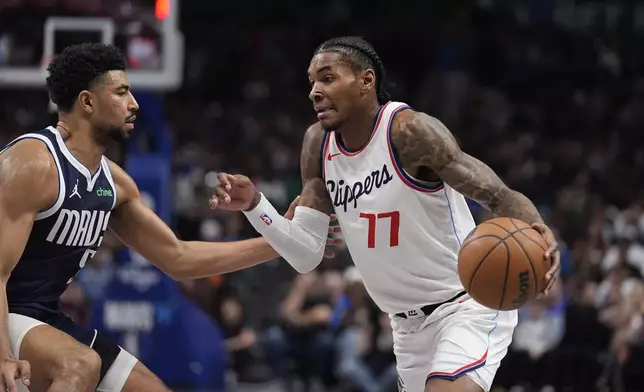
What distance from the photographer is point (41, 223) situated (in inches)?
194

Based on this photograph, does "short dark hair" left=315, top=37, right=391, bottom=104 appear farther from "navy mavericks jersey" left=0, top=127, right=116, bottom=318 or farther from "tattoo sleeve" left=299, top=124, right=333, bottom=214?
"navy mavericks jersey" left=0, top=127, right=116, bottom=318

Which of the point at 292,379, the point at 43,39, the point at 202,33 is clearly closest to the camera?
the point at 43,39

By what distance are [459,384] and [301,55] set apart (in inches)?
561

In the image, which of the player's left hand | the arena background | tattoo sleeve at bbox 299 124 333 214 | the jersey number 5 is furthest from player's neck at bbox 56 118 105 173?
the arena background

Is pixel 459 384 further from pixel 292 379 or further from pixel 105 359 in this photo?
pixel 292 379

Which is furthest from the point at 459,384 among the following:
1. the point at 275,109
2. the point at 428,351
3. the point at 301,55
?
the point at 301,55

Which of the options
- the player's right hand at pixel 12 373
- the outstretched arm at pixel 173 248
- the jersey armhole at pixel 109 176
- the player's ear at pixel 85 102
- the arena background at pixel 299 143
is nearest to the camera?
the player's right hand at pixel 12 373

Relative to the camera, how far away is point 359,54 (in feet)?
17.0

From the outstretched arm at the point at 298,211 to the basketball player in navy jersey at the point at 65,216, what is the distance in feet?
1.91

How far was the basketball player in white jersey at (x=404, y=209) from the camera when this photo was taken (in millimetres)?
4820

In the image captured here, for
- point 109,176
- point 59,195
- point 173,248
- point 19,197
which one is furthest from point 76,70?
point 173,248

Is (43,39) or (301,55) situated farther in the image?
→ (301,55)

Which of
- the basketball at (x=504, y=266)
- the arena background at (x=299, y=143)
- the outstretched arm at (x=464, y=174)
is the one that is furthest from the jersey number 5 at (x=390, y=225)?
the arena background at (x=299, y=143)

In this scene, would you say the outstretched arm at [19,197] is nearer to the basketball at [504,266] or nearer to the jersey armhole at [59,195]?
the jersey armhole at [59,195]
